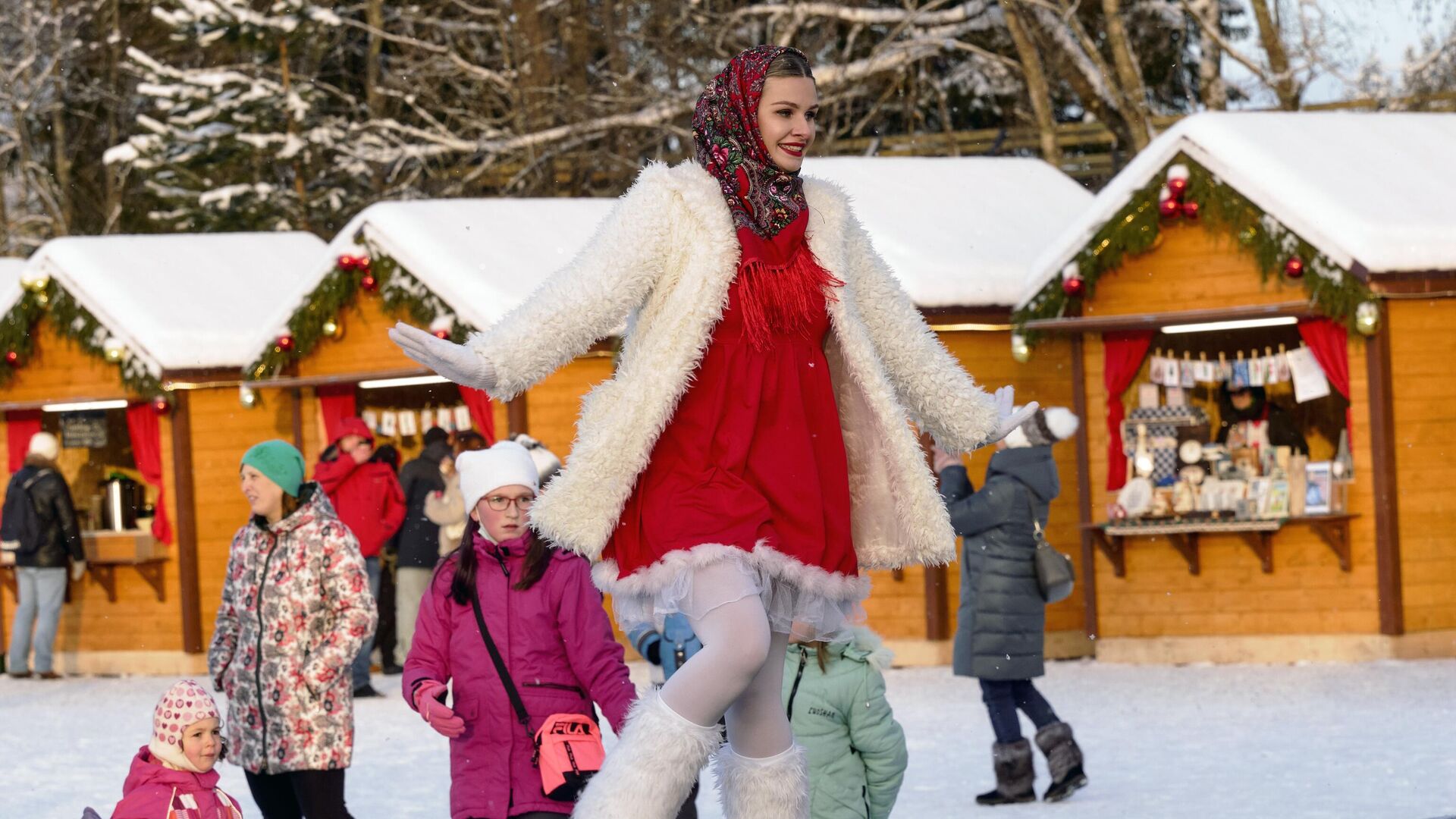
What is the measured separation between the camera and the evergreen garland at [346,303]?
15719 mm

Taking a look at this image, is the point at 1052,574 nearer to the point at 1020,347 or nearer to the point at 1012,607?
the point at 1012,607

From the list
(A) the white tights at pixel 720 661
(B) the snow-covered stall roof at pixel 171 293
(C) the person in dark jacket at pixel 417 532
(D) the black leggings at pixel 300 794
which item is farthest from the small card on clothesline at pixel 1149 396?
(A) the white tights at pixel 720 661

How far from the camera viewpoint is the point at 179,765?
534 cm

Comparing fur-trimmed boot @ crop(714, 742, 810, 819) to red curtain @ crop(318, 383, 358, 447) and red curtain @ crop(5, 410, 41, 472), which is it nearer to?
red curtain @ crop(318, 383, 358, 447)

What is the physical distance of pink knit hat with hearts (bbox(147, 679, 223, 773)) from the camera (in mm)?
5289

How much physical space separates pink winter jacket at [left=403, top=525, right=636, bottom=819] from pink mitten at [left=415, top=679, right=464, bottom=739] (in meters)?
0.05

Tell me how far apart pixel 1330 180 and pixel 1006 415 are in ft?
30.6

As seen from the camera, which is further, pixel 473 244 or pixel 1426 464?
pixel 473 244

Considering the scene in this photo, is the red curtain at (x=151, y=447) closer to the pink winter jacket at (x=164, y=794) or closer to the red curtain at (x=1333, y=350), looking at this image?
the red curtain at (x=1333, y=350)

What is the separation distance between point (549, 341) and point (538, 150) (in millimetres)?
22379

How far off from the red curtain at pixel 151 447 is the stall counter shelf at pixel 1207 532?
724cm

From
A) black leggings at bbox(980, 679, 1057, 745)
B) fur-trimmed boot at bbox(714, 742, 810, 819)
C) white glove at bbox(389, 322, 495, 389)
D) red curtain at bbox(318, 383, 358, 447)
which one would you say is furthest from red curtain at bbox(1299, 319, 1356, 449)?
white glove at bbox(389, 322, 495, 389)

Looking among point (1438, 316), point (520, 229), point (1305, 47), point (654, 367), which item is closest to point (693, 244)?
point (654, 367)

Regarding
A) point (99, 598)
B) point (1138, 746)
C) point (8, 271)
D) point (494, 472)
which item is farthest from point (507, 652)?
point (8, 271)
